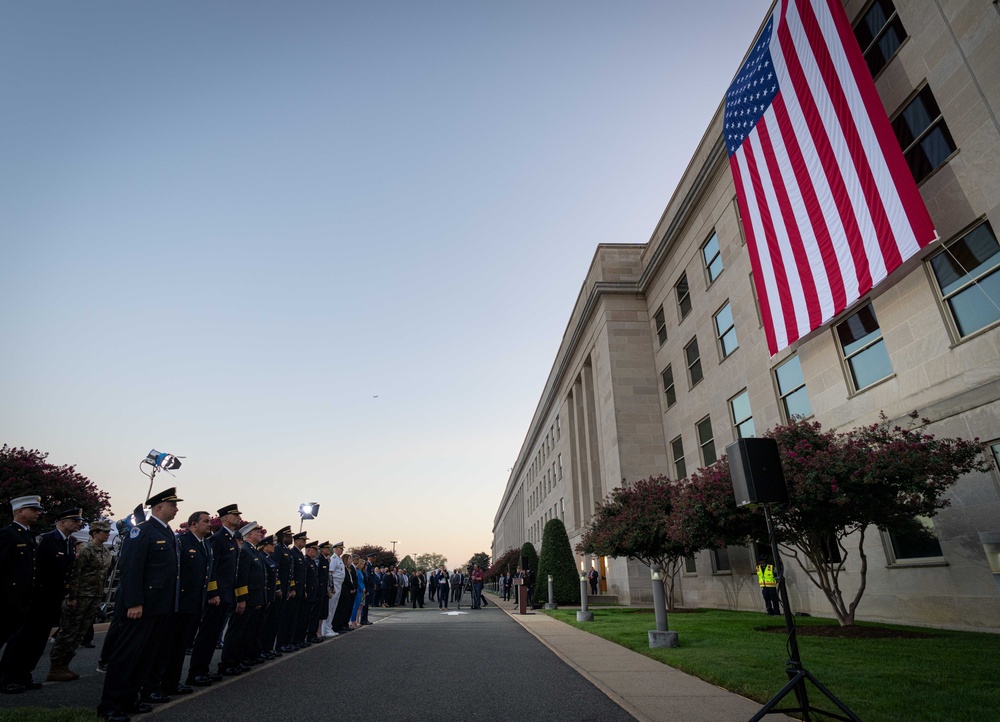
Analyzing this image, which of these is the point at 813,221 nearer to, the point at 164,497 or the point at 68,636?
the point at 164,497

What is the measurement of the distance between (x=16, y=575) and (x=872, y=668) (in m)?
10.8

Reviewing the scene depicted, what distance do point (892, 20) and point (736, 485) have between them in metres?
14.7

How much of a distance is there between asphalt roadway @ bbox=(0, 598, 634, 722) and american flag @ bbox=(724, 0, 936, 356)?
11.3 meters

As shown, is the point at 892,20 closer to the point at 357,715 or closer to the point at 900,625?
the point at 900,625

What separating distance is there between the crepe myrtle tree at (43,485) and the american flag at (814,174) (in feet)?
95.2

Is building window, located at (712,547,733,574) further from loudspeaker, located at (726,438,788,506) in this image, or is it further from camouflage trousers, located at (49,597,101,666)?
camouflage trousers, located at (49,597,101,666)

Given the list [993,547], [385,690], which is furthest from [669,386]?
[385,690]

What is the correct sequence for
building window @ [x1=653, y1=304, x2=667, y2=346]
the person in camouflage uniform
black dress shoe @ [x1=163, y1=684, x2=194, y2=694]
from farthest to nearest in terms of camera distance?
building window @ [x1=653, y1=304, x2=667, y2=346]
the person in camouflage uniform
black dress shoe @ [x1=163, y1=684, x2=194, y2=694]

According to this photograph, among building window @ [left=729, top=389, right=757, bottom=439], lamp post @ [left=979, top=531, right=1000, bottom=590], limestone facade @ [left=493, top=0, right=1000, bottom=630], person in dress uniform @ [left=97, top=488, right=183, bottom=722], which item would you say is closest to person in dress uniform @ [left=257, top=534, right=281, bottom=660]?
person in dress uniform @ [left=97, top=488, right=183, bottom=722]

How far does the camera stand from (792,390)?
18.5 meters

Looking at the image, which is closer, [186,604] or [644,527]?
[186,604]

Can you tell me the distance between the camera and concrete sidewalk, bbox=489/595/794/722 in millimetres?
5621

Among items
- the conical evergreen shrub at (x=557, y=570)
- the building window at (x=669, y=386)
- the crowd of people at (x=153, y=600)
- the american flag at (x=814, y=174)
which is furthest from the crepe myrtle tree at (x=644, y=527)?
the crowd of people at (x=153, y=600)

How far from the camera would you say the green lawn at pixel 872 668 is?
18.3 feet
